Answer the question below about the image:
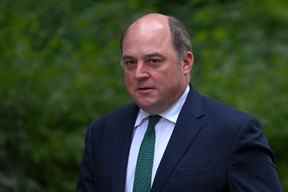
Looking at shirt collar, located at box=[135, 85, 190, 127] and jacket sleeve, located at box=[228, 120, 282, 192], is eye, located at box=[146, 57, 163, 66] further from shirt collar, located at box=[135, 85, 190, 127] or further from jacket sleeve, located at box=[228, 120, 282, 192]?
jacket sleeve, located at box=[228, 120, 282, 192]

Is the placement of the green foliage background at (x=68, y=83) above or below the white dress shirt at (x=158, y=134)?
below

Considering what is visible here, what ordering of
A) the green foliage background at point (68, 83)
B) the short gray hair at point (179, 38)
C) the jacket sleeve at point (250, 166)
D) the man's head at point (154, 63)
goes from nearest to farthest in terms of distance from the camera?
1. the jacket sleeve at point (250, 166)
2. the man's head at point (154, 63)
3. the short gray hair at point (179, 38)
4. the green foliage background at point (68, 83)

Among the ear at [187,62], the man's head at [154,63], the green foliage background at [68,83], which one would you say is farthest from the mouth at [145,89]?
the green foliage background at [68,83]

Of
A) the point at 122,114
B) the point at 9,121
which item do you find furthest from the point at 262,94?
the point at 122,114

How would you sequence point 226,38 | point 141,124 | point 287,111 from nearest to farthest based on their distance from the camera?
point 141,124, point 287,111, point 226,38

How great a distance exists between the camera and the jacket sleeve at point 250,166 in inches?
162

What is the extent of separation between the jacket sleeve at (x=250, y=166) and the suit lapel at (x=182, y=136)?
22 cm

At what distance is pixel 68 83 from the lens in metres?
8.41

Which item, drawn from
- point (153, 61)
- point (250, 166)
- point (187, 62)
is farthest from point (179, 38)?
point (250, 166)

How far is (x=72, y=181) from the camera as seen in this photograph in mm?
8398

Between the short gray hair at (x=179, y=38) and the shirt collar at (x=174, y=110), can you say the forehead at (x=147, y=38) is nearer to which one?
the short gray hair at (x=179, y=38)

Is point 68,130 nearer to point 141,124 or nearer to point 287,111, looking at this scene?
point 287,111

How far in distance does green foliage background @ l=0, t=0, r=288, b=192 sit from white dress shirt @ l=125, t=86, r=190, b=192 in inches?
134

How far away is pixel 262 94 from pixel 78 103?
6.31 ft
